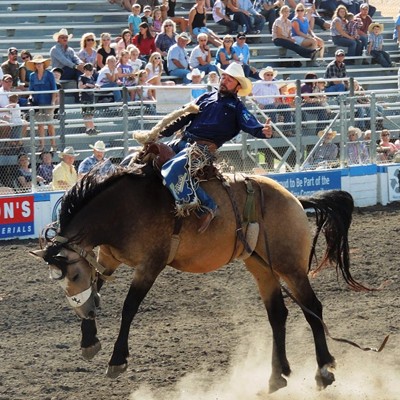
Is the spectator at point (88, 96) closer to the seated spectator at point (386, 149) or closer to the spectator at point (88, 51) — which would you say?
the spectator at point (88, 51)

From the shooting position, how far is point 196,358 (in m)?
8.20

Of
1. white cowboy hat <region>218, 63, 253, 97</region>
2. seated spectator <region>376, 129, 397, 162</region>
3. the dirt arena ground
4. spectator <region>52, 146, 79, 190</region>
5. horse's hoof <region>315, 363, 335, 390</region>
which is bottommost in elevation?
the dirt arena ground

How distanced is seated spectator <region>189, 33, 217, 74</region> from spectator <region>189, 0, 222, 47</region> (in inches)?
76.0

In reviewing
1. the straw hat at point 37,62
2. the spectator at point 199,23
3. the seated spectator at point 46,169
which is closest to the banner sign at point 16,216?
the seated spectator at point 46,169

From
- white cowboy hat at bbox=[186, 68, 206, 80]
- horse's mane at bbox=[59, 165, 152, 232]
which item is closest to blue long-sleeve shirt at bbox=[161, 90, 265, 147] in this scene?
horse's mane at bbox=[59, 165, 152, 232]

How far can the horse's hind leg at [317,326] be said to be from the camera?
753cm

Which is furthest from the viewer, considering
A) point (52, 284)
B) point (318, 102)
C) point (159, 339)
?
point (318, 102)

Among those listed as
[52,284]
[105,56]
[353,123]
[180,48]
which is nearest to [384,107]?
[353,123]

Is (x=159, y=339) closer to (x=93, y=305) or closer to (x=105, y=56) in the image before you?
(x=93, y=305)

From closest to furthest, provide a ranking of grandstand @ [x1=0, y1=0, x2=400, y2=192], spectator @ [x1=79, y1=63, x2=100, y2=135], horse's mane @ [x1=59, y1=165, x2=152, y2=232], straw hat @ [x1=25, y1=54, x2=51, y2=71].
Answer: horse's mane @ [x1=59, y1=165, x2=152, y2=232] < spectator @ [x1=79, y1=63, x2=100, y2=135] < grandstand @ [x1=0, y1=0, x2=400, y2=192] < straw hat @ [x1=25, y1=54, x2=51, y2=71]

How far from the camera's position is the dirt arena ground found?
756cm

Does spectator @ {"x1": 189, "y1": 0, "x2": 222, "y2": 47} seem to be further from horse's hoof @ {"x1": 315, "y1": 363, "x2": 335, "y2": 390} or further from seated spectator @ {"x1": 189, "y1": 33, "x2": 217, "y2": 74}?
horse's hoof @ {"x1": 315, "y1": 363, "x2": 335, "y2": 390}

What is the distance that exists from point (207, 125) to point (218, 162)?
304mm

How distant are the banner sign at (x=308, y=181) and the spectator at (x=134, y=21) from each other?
5033 millimetres
